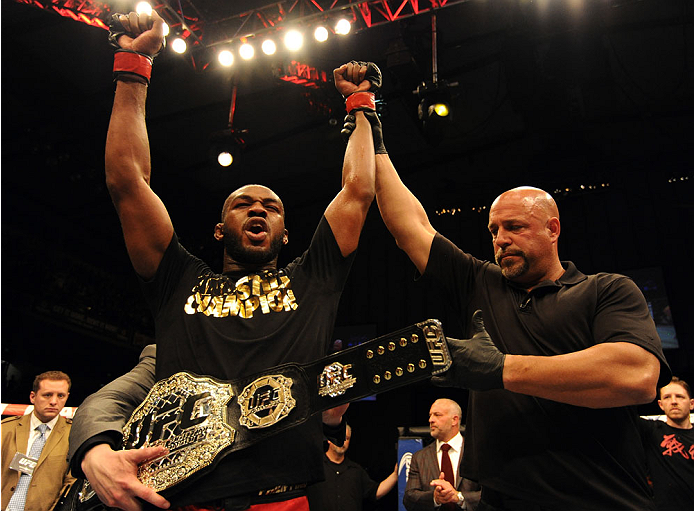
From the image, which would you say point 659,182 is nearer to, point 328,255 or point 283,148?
point 283,148

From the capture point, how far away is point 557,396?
4.53 feet

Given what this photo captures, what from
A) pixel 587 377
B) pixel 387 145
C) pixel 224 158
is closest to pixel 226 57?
pixel 224 158

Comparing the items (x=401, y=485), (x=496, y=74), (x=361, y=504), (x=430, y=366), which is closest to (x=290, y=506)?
(x=430, y=366)

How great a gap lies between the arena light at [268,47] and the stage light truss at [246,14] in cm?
11

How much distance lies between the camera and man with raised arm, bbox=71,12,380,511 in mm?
1216

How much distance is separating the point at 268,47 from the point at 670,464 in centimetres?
492

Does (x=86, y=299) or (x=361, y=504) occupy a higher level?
(x=86, y=299)

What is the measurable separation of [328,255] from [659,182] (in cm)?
752

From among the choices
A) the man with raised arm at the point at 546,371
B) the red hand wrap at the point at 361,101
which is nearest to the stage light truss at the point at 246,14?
the red hand wrap at the point at 361,101

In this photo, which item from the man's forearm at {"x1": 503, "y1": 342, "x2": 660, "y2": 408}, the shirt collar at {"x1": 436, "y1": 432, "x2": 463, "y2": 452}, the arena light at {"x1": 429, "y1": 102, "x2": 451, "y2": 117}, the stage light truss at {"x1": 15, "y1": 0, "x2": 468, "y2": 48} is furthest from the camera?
the arena light at {"x1": 429, "y1": 102, "x2": 451, "y2": 117}

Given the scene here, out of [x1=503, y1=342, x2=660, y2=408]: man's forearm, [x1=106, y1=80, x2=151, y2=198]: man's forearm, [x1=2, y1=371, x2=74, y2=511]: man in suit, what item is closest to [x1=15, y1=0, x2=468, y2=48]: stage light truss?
[x1=2, y1=371, x2=74, y2=511]: man in suit

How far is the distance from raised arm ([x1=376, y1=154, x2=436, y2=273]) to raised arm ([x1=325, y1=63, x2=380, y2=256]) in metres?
0.23

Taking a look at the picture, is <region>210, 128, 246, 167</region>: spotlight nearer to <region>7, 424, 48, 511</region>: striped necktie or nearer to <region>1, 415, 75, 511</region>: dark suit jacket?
<region>1, 415, 75, 511</region>: dark suit jacket

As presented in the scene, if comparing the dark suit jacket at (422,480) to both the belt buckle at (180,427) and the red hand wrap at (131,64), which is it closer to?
the belt buckle at (180,427)
